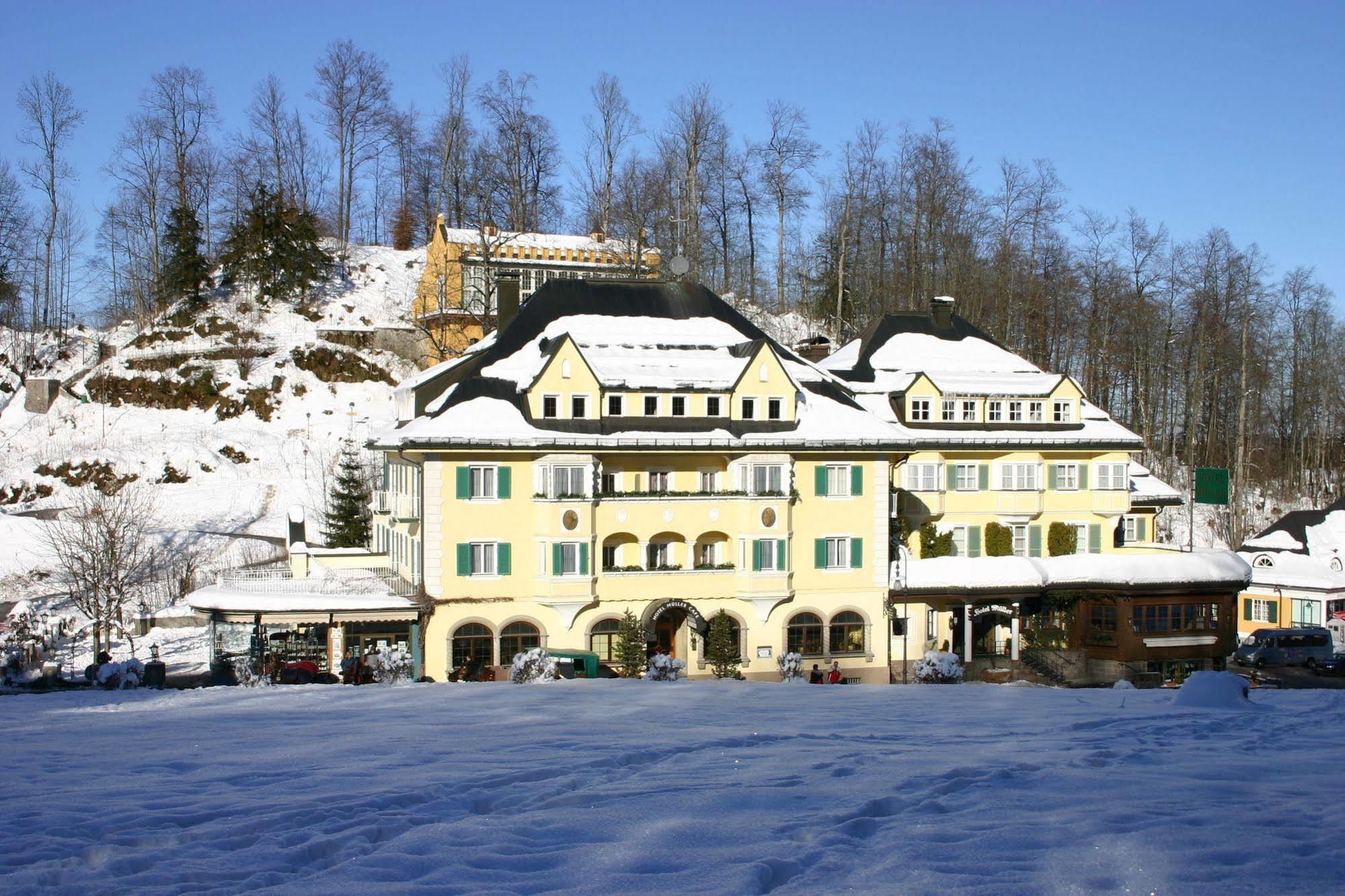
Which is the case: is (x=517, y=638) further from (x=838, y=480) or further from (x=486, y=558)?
(x=838, y=480)

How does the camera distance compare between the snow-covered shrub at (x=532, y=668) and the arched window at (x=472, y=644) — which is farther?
the arched window at (x=472, y=644)

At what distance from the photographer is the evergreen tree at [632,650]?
35.7 meters

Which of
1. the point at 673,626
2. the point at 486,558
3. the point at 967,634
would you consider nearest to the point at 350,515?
the point at 486,558

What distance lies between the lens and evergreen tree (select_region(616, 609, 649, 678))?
1404 inches

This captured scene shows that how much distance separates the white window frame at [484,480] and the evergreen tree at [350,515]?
1646 centimetres

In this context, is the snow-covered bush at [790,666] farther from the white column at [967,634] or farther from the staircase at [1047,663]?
the staircase at [1047,663]

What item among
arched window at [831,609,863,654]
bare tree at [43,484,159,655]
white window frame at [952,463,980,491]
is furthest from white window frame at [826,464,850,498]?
bare tree at [43,484,159,655]

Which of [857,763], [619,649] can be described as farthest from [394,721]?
[619,649]

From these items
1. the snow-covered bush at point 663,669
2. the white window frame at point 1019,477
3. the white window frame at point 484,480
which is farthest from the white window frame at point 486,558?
the white window frame at point 1019,477

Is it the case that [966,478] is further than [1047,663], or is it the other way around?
[966,478]

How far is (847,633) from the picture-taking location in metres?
40.1

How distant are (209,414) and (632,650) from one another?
37416mm

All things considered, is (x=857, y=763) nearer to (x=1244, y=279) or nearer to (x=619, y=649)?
(x=619, y=649)

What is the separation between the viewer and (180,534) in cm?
5144
